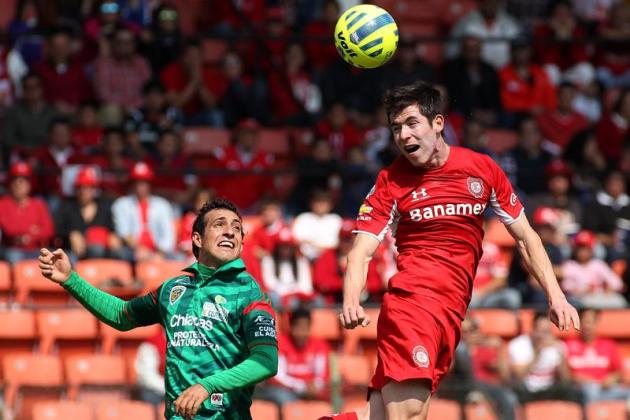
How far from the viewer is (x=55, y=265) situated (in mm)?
6684

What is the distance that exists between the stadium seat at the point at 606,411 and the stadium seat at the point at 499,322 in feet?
4.73

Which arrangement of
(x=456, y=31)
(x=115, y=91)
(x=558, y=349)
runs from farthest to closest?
(x=456, y=31) → (x=115, y=91) → (x=558, y=349)

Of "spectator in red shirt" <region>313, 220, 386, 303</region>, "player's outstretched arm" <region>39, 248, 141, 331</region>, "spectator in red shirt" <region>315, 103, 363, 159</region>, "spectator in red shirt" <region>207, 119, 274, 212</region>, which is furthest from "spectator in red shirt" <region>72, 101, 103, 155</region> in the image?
"player's outstretched arm" <region>39, 248, 141, 331</region>

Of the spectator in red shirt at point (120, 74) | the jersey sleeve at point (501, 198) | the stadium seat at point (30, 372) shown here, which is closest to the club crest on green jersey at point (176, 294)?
the jersey sleeve at point (501, 198)

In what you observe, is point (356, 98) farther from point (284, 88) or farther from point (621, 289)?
point (621, 289)

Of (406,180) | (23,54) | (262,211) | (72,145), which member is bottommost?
(406,180)

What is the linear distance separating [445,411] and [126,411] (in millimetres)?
2736

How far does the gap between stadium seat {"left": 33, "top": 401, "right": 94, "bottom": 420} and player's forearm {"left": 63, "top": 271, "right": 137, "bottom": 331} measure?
15.3 feet

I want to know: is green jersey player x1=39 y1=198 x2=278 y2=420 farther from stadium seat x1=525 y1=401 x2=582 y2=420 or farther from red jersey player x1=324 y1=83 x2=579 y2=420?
stadium seat x1=525 y1=401 x2=582 y2=420

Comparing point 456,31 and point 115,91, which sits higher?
point 456,31

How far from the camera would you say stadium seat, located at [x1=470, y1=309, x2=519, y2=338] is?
530 inches

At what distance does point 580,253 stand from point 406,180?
24.6ft

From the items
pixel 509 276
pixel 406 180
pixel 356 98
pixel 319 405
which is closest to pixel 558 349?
pixel 509 276

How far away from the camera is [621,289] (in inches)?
572
